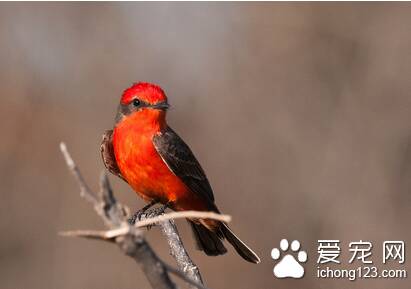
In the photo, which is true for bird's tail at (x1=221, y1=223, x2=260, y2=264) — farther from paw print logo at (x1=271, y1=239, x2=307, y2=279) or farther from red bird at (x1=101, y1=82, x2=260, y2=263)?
paw print logo at (x1=271, y1=239, x2=307, y2=279)

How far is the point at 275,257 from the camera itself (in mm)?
7246

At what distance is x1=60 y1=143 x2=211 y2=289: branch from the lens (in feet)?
6.71

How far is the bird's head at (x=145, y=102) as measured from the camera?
4.92m

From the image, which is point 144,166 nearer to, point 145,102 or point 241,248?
point 145,102

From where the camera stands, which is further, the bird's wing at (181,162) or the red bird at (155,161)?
the bird's wing at (181,162)

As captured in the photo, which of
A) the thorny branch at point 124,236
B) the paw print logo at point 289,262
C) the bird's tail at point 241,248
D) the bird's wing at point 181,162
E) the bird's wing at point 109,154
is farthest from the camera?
the paw print logo at point 289,262

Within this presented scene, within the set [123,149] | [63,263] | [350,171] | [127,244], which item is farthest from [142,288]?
[127,244]

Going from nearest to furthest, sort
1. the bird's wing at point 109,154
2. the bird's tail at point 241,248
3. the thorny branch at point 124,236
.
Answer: the thorny branch at point 124,236 < the bird's tail at point 241,248 < the bird's wing at point 109,154

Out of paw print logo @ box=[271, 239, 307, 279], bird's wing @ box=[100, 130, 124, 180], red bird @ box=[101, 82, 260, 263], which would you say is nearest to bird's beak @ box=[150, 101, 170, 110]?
red bird @ box=[101, 82, 260, 263]

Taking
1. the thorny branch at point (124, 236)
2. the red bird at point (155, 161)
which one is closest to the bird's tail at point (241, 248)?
the red bird at point (155, 161)

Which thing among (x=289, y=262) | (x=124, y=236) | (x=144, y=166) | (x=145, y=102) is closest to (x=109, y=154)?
(x=144, y=166)

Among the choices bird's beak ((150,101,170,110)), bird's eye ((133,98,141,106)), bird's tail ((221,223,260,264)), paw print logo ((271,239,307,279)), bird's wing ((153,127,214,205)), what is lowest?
paw print logo ((271,239,307,279))

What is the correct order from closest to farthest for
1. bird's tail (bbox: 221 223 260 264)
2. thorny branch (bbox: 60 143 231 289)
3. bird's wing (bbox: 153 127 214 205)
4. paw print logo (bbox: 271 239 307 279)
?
thorny branch (bbox: 60 143 231 289)
bird's tail (bbox: 221 223 260 264)
bird's wing (bbox: 153 127 214 205)
paw print logo (bbox: 271 239 307 279)

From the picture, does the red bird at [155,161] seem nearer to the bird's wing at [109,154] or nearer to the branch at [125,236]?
the bird's wing at [109,154]
